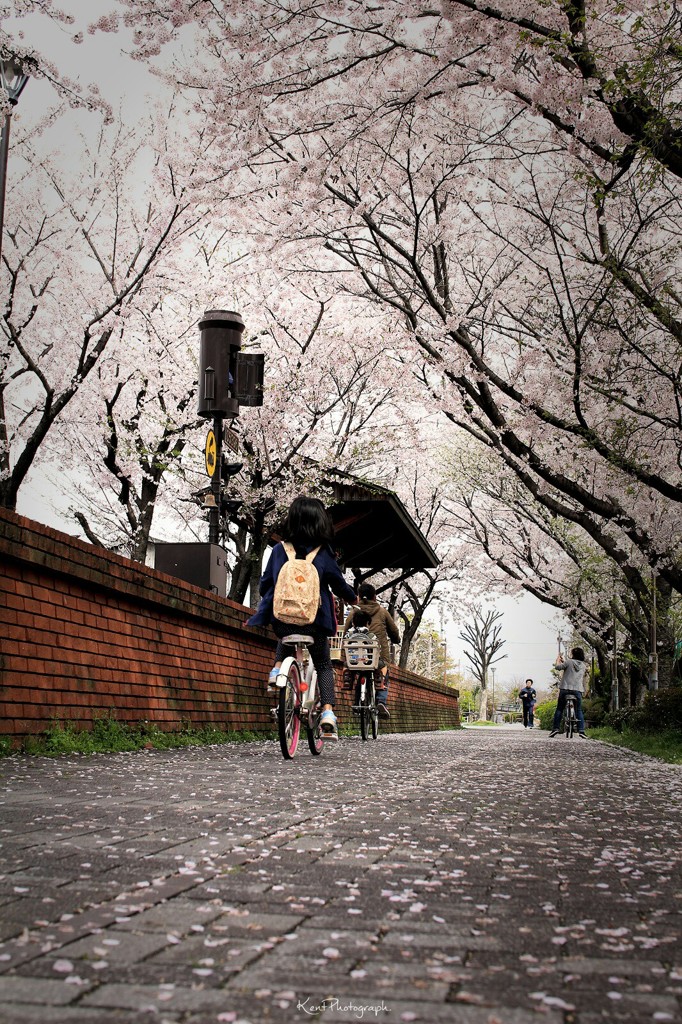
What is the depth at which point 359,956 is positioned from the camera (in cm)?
227

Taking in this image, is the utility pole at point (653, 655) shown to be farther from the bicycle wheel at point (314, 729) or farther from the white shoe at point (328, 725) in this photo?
the white shoe at point (328, 725)

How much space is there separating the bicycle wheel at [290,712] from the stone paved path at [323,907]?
2208 mm

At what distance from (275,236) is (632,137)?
682cm

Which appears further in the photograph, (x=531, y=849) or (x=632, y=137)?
(x=632, y=137)

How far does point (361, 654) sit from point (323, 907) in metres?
11.3

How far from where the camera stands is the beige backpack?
812cm

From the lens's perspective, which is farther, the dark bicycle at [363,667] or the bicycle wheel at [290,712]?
the dark bicycle at [363,667]

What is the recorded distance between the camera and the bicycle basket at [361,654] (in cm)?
1401

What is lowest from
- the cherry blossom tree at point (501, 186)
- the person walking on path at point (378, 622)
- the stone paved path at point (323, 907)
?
the stone paved path at point (323, 907)

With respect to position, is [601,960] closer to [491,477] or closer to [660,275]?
[660,275]

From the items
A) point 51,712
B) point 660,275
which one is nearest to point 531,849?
point 51,712

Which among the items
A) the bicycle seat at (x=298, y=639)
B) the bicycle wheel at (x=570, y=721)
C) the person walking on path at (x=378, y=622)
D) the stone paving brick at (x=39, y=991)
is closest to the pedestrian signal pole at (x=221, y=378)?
the person walking on path at (x=378, y=622)

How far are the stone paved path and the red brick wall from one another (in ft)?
4.71

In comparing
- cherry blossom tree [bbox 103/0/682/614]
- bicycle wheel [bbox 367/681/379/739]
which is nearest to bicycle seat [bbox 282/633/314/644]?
cherry blossom tree [bbox 103/0/682/614]
